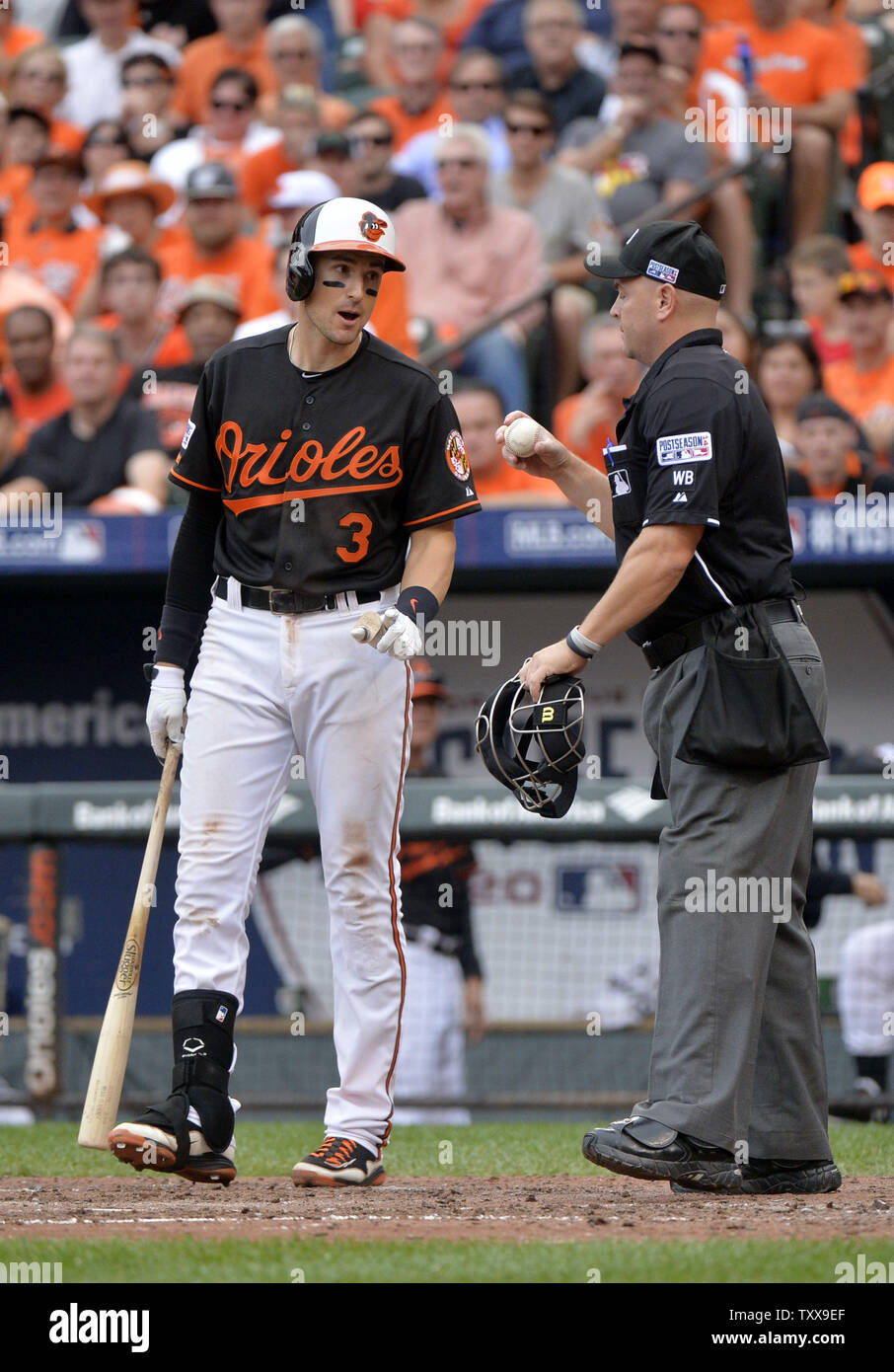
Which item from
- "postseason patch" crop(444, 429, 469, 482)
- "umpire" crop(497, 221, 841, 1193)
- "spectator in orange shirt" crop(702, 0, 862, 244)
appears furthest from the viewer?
"spectator in orange shirt" crop(702, 0, 862, 244)

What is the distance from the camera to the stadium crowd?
8883 mm

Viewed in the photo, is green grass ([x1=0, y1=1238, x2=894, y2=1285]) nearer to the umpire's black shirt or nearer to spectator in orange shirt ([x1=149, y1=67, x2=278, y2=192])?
the umpire's black shirt

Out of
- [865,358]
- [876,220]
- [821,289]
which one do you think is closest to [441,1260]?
[865,358]

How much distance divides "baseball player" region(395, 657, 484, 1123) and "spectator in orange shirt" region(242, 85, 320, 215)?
14.4 ft

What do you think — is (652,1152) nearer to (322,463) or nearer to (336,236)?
(322,463)

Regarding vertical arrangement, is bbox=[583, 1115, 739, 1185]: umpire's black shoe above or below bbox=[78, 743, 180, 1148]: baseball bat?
below

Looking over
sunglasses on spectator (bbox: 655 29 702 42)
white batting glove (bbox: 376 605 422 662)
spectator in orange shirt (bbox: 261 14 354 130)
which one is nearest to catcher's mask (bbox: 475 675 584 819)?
white batting glove (bbox: 376 605 422 662)

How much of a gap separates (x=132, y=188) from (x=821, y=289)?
386cm

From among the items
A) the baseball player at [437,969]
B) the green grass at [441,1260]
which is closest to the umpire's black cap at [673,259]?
the green grass at [441,1260]

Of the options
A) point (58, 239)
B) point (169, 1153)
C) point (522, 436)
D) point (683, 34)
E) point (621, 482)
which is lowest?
point (169, 1153)

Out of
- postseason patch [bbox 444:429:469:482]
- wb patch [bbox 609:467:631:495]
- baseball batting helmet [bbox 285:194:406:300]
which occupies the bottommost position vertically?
wb patch [bbox 609:467:631:495]

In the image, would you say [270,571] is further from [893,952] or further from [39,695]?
[39,695]

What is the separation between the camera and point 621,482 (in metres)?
4.11

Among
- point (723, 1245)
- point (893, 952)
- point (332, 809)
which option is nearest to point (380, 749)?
point (332, 809)
